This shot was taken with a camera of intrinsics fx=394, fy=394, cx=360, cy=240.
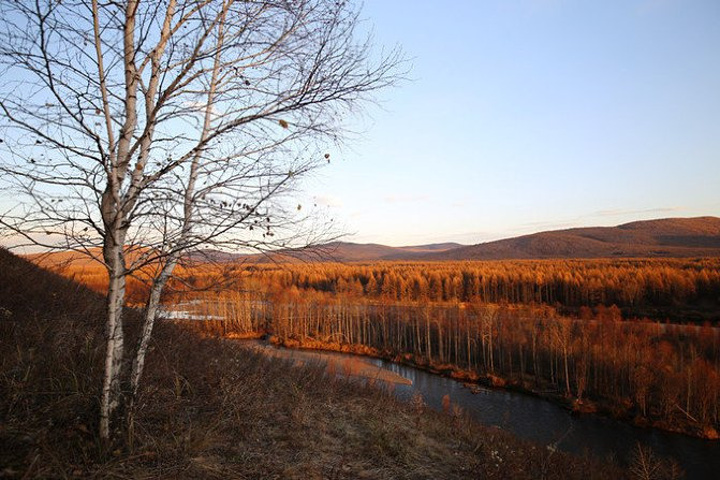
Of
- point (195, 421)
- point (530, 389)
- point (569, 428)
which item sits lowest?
point (530, 389)

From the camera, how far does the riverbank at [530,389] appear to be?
21547 mm

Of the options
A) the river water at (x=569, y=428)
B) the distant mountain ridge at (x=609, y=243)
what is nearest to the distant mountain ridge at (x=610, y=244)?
the distant mountain ridge at (x=609, y=243)

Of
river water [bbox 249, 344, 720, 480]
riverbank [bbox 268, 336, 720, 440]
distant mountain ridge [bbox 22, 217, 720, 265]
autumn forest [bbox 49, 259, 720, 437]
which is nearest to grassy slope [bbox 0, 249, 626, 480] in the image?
autumn forest [bbox 49, 259, 720, 437]

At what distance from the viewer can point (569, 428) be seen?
17.8 metres

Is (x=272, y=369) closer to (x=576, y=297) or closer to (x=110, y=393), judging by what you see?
(x=110, y=393)

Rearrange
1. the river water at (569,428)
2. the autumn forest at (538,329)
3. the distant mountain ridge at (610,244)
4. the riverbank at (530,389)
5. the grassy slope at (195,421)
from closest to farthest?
1. the grassy slope at (195,421)
2. the autumn forest at (538,329)
3. the river water at (569,428)
4. the riverbank at (530,389)
5. the distant mountain ridge at (610,244)

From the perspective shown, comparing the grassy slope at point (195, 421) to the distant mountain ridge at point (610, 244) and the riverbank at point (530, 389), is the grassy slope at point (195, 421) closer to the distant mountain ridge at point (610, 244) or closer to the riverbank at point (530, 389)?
the riverbank at point (530, 389)

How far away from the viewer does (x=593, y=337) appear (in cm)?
3009

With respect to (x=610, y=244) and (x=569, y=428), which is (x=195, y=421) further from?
(x=610, y=244)

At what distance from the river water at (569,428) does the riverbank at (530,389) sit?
18.3 inches

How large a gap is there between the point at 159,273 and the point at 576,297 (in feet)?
205

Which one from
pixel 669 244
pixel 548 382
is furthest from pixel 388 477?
pixel 669 244

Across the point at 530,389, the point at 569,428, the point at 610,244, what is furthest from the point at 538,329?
the point at 610,244

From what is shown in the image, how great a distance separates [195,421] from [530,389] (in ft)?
92.8
